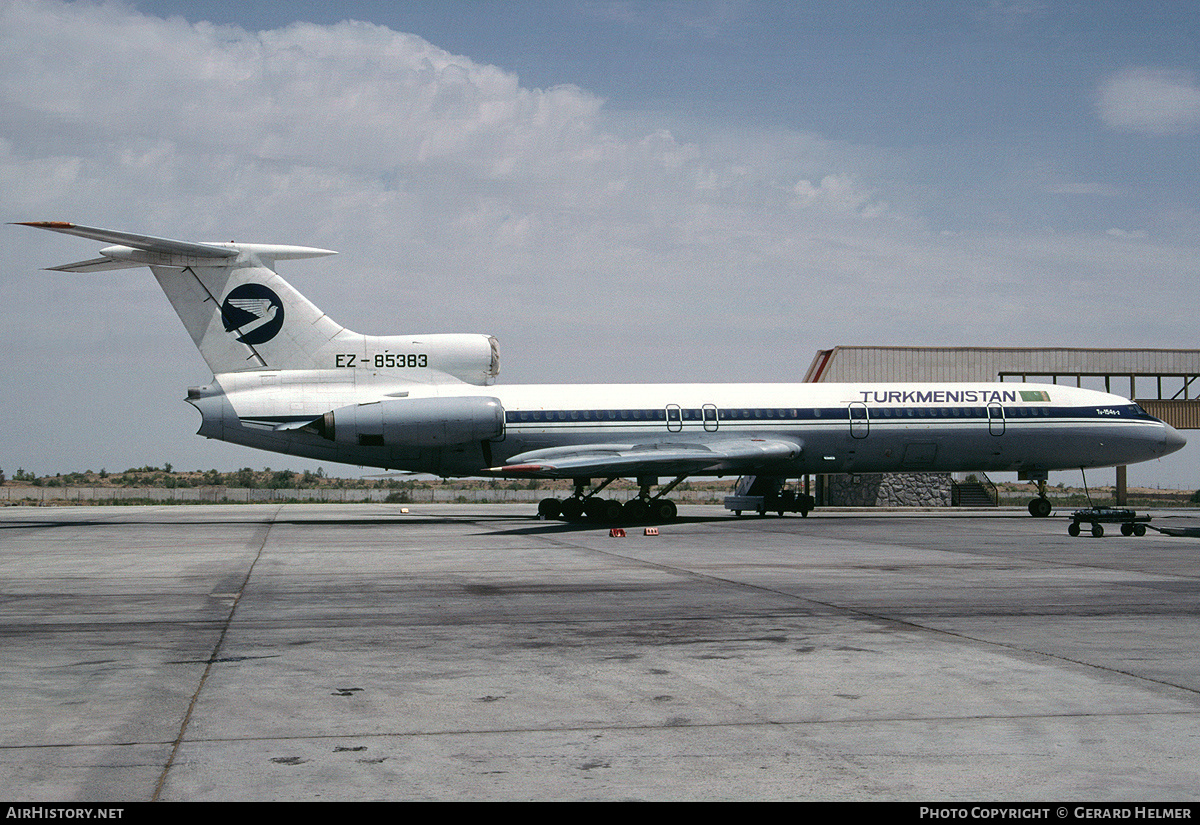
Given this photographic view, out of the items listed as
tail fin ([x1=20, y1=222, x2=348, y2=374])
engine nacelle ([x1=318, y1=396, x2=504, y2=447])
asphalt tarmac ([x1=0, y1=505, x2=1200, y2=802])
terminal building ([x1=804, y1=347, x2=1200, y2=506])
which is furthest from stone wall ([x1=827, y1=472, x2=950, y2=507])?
asphalt tarmac ([x1=0, y1=505, x2=1200, y2=802])

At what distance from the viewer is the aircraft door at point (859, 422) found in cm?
3095

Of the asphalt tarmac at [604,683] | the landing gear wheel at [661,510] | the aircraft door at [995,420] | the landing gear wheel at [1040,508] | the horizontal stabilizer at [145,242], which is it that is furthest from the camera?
the landing gear wheel at [1040,508]

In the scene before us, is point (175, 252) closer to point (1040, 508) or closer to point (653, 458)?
point (653, 458)

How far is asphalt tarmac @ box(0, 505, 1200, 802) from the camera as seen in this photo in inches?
200

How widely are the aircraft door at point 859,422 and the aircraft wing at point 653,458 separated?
1.77 metres

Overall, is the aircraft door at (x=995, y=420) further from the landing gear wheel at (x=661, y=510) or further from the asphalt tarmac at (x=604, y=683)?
the asphalt tarmac at (x=604, y=683)

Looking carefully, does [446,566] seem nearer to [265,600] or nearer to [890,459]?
[265,600]

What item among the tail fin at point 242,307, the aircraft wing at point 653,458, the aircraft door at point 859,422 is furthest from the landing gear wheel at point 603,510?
the tail fin at point 242,307

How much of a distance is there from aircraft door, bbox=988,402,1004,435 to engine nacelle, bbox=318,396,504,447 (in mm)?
15263

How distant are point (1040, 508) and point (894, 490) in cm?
1025

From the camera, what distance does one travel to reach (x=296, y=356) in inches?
1147

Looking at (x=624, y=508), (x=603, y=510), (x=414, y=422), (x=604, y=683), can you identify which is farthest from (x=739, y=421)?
(x=604, y=683)

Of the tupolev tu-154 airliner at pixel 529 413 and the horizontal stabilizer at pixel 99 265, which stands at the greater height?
the horizontal stabilizer at pixel 99 265

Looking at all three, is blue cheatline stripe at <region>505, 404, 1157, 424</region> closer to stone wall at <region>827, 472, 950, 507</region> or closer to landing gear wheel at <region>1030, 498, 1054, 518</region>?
landing gear wheel at <region>1030, 498, 1054, 518</region>
